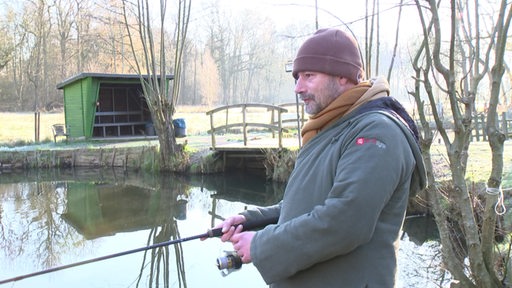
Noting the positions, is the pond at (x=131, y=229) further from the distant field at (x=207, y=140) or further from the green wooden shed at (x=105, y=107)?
the green wooden shed at (x=105, y=107)

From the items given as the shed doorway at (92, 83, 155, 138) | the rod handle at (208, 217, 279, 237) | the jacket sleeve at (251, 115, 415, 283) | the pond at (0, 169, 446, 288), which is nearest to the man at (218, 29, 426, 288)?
the jacket sleeve at (251, 115, 415, 283)

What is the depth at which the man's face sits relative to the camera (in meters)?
1.57

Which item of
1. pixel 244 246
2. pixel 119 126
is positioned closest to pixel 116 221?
pixel 244 246

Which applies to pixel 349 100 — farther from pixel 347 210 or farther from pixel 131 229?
pixel 131 229

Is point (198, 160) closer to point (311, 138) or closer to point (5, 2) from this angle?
point (311, 138)

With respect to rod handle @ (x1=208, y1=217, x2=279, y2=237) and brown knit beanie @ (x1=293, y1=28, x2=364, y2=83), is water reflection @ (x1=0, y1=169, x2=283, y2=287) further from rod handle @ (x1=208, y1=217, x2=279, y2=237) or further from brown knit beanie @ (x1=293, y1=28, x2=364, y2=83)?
brown knit beanie @ (x1=293, y1=28, x2=364, y2=83)

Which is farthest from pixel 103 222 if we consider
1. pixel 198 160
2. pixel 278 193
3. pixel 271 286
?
pixel 271 286

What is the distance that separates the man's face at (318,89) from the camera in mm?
1567

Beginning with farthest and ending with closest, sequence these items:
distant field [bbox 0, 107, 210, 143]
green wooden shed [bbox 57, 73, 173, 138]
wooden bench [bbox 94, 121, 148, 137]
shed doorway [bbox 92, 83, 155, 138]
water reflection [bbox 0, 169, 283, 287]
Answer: distant field [bbox 0, 107, 210, 143], shed doorway [bbox 92, 83, 155, 138], wooden bench [bbox 94, 121, 148, 137], green wooden shed [bbox 57, 73, 173, 138], water reflection [bbox 0, 169, 283, 287]

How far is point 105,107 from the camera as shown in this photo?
1855cm

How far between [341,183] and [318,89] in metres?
0.39

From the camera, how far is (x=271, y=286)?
1613 mm

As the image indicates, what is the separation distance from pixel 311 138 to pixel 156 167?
1158 centimetres

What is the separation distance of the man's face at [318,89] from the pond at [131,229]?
1.22 metres
